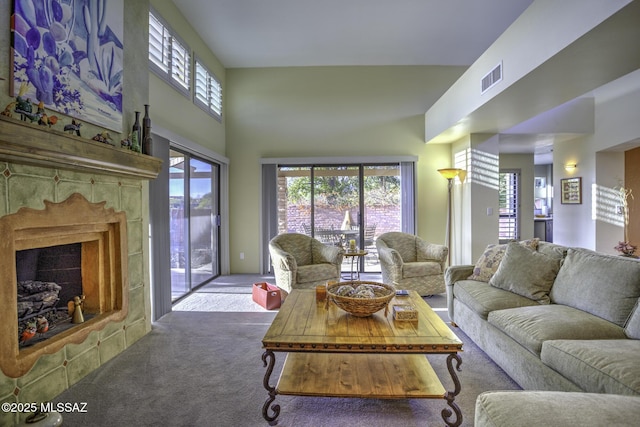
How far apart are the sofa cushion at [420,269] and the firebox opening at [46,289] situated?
3.39m

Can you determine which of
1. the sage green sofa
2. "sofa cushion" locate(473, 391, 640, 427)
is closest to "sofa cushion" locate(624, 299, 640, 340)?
the sage green sofa

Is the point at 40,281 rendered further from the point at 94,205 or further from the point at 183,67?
the point at 183,67

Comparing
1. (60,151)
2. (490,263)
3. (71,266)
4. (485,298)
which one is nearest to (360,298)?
(485,298)

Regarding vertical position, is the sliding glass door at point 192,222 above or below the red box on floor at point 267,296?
above

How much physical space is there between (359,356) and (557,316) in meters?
1.35

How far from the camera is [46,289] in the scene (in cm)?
236

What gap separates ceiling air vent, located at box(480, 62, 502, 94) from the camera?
3.12 m

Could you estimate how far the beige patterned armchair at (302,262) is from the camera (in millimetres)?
3953

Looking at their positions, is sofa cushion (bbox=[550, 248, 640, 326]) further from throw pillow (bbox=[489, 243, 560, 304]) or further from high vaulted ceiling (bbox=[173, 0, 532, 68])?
high vaulted ceiling (bbox=[173, 0, 532, 68])

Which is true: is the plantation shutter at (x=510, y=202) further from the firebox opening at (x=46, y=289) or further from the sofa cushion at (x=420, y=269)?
the firebox opening at (x=46, y=289)

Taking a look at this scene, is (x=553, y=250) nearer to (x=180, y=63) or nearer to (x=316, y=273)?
(x=316, y=273)

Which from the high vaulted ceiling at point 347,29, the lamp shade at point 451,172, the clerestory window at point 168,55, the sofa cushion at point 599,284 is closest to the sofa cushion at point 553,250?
the sofa cushion at point 599,284

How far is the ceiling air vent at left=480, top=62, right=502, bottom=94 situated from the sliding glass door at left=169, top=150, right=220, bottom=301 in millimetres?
3777

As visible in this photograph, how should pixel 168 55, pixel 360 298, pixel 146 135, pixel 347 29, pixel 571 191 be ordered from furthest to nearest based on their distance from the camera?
pixel 571 191 < pixel 347 29 < pixel 168 55 < pixel 146 135 < pixel 360 298
